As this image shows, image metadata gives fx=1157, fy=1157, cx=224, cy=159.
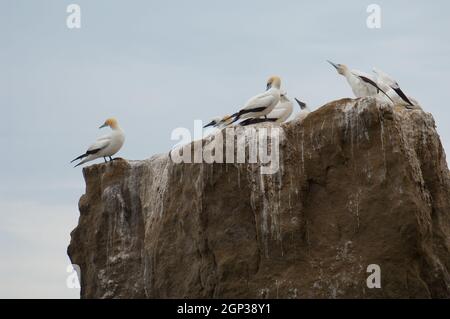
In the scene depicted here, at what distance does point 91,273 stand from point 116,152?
294 centimetres

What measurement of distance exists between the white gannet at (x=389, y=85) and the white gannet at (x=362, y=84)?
240 mm

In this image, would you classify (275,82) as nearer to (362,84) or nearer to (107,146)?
(362,84)

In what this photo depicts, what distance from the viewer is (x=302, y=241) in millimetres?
22391

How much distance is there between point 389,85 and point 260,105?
2864 millimetres

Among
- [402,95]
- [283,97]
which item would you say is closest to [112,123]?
[283,97]

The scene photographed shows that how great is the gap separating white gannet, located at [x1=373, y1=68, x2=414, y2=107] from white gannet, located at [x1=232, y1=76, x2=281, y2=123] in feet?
7.51

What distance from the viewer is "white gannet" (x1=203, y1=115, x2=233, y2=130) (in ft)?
87.9

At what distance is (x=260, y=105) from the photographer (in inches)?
985

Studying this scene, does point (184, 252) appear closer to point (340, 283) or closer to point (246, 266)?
point (246, 266)

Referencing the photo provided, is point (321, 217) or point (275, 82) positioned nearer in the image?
point (321, 217)

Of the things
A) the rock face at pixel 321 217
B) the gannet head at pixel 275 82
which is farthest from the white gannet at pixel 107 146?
the gannet head at pixel 275 82

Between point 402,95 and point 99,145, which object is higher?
point 402,95

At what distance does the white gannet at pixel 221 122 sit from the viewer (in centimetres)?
2680
